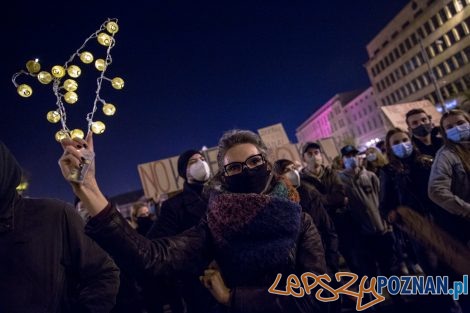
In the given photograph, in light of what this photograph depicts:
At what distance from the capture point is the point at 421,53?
51531mm

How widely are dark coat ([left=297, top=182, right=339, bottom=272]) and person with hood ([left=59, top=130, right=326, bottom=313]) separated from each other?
74.5 inches

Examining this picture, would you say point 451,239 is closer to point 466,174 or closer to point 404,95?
point 466,174

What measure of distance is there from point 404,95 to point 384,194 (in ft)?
192

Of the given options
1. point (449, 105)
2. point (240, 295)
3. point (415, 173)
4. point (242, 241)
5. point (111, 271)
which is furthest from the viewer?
point (449, 105)

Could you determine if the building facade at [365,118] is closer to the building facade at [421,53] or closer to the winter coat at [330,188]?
the building facade at [421,53]

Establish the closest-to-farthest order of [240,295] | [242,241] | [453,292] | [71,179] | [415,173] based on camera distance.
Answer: [71,179] → [240,295] → [242,241] → [453,292] → [415,173]

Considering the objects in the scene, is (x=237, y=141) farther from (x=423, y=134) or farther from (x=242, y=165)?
(x=423, y=134)

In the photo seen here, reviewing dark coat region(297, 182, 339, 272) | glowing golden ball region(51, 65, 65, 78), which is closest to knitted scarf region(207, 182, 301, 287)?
glowing golden ball region(51, 65, 65, 78)

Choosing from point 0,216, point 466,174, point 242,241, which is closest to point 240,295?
point 242,241

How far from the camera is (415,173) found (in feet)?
14.0

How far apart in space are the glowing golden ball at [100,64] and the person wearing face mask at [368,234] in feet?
15.4

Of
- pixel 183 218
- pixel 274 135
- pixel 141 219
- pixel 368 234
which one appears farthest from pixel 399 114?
pixel 183 218

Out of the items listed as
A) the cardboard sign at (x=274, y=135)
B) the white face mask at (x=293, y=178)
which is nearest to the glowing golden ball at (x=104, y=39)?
the white face mask at (x=293, y=178)

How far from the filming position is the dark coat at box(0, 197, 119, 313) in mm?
1913
